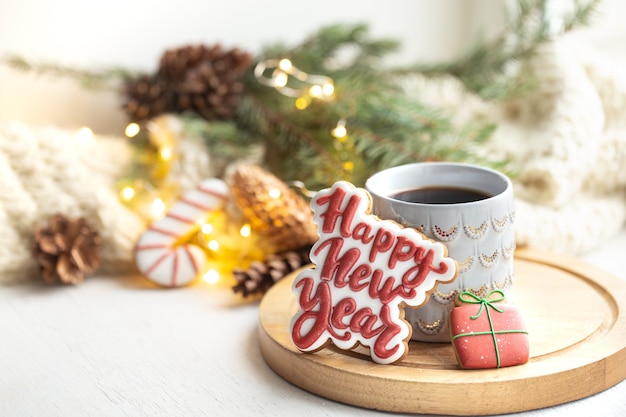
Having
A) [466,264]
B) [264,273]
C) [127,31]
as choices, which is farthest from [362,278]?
[127,31]

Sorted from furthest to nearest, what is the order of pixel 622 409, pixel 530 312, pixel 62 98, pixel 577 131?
pixel 62 98
pixel 577 131
pixel 530 312
pixel 622 409

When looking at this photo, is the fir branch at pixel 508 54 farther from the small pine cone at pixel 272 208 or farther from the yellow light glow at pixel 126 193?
the yellow light glow at pixel 126 193

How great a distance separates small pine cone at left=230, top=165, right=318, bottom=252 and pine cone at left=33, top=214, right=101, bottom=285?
0.20 m

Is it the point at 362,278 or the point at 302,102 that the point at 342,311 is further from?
the point at 302,102

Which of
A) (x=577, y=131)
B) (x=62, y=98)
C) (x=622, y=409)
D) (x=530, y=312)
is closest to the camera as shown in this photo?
(x=622, y=409)

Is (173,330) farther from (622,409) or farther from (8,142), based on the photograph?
(622,409)

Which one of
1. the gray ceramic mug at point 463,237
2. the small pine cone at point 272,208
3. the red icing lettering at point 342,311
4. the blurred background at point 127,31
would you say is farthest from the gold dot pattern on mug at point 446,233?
the blurred background at point 127,31

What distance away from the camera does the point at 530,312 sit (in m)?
0.81

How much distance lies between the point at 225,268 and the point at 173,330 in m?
0.18

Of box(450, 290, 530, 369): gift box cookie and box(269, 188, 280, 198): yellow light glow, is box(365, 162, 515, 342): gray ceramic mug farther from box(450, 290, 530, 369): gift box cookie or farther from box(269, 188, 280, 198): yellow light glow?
box(269, 188, 280, 198): yellow light glow

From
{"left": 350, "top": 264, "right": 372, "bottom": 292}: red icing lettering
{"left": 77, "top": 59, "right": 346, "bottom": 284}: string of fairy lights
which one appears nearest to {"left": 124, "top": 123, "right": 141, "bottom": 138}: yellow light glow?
{"left": 77, "top": 59, "right": 346, "bottom": 284}: string of fairy lights

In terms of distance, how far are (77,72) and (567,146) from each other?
0.72m

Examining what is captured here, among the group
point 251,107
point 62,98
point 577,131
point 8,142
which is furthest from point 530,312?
point 62,98

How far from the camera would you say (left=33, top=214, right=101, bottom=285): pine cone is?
3.26ft
